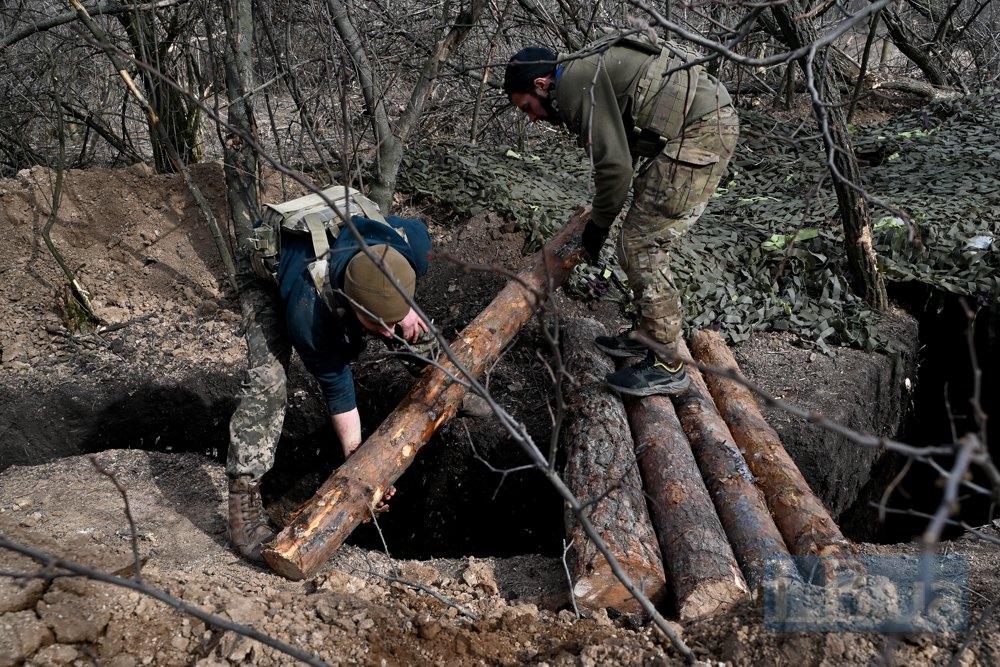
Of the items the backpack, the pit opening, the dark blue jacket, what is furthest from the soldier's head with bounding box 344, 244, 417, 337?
the pit opening

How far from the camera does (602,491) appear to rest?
128 inches

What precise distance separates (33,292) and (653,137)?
447cm

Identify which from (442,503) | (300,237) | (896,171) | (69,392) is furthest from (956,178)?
(69,392)

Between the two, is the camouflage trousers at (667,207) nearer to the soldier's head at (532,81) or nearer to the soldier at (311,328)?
the soldier's head at (532,81)

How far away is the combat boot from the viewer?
11.1 feet

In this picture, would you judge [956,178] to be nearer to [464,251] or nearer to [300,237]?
[464,251]

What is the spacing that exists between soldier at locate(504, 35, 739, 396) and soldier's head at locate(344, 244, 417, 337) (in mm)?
1087

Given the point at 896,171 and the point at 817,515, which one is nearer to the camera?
the point at 817,515

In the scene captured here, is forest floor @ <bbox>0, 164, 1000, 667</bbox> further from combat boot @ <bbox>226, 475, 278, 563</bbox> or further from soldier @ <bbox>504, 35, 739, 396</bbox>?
soldier @ <bbox>504, 35, 739, 396</bbox>

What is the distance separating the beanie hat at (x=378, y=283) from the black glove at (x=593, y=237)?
1.43m

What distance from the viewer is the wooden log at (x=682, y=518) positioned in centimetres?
277

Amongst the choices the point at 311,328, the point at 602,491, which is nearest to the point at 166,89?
the point at 311,328

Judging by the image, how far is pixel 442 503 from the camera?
184 inches

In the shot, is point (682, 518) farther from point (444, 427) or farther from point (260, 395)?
point (260, 395)
